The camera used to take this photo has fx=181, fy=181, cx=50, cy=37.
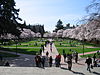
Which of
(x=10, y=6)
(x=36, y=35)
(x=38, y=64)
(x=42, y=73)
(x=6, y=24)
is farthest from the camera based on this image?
(x=36, y=35)

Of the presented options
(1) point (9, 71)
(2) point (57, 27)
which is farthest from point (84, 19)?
(2) point (57, 27)

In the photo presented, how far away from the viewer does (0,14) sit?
36656 millimetres

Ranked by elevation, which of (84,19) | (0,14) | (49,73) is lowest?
(49,73)

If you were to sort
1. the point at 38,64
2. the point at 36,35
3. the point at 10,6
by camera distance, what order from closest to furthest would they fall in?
1. the point at 38,64
2. the point at 10,6
3. the point at 36,35

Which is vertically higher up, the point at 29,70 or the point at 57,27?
the point at 57,27

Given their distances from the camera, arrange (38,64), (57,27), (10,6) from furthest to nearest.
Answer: (57,27), (10,6), (38,64)

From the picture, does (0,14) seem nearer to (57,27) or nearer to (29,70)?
(29,70)

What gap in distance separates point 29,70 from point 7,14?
76.9ft

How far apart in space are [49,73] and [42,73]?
584 millimetres

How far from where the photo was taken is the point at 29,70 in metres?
15.8

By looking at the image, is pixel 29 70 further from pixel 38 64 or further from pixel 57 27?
pixel 57 27

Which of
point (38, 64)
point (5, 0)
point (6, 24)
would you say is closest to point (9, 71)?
point (38, 64)

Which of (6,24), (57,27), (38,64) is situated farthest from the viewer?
(57,27)

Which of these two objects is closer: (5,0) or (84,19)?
(84,19)
